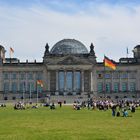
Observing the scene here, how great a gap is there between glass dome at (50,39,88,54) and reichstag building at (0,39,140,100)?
8.14 ft

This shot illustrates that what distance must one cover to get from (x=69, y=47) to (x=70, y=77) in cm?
1362

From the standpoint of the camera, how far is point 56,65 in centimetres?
14300

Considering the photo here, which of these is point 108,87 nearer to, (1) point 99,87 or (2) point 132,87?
(1) point 99,87

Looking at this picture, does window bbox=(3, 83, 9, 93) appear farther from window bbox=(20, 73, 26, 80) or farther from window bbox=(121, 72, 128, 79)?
window bbox=(121, 72, 128, 79)

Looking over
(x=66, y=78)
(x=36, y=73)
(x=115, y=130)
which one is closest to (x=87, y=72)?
(x=66, y=78)

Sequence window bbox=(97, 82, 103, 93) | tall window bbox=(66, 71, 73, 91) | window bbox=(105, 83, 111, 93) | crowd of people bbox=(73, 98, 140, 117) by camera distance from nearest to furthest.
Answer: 1. crowd of people bbox=(73, 98, 140, 117)
2. tall window bbox=(66, 71, 73, 91)
3. window bbox=(105, 83, 111, 93)
4. window bbox=(97, 82, 103, 93)

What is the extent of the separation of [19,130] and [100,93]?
11541 cm

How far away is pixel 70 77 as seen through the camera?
143250mm

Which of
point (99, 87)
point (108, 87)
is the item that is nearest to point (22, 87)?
point (99, 87)

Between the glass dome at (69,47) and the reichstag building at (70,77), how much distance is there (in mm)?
2480

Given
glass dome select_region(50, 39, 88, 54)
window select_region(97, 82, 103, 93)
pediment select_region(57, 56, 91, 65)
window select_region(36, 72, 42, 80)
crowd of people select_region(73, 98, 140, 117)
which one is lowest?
crowd of people select_region(73, 98, 140, 117)

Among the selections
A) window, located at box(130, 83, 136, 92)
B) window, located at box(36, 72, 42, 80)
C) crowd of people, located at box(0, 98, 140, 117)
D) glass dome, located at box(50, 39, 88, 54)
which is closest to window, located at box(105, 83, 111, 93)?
window, located at box(130, 83, 136, 92)

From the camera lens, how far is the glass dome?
497 ft

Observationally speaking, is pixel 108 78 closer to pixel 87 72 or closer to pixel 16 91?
pixel 87 72
